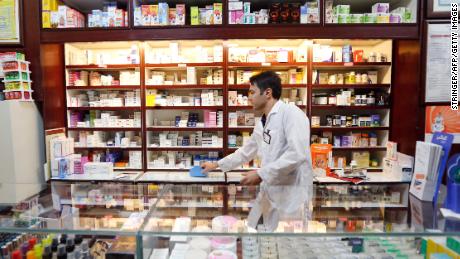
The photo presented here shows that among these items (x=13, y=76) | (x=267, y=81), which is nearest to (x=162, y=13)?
(x=13, y=76)

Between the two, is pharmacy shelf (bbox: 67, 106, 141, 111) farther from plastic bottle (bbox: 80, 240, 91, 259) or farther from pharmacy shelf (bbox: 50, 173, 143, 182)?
plastic bottle (bbox: 80, 240, 91, 259)

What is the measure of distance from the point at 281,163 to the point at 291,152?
0.12 meters

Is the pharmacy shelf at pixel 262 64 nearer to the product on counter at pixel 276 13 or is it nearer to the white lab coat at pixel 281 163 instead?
the product on counter at pixel 276 13

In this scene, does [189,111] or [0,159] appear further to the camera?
[189,111]

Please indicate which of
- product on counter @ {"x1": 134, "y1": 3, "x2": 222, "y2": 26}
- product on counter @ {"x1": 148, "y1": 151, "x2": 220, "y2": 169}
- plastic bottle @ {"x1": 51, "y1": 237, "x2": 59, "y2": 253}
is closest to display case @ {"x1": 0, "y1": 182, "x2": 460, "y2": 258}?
plastic bottle @ {"x1": 51, "y1": 237, "x2": 59, "y2": 253}

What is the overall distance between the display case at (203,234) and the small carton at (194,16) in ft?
9.58

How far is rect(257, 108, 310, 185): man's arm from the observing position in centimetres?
213

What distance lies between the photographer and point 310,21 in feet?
12.5

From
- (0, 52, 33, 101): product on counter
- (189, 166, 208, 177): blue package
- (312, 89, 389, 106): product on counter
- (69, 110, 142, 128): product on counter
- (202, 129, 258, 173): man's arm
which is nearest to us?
(202, 129, 258, 173): man's arm

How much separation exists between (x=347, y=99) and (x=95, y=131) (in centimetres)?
378

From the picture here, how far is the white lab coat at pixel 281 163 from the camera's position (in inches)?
65.1

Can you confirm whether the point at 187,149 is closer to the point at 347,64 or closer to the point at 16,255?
the point at 347,64

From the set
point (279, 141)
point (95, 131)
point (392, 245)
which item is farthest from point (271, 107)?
point (95, 131)

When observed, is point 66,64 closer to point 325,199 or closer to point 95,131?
point 95,131
